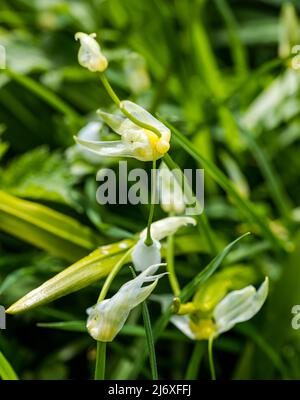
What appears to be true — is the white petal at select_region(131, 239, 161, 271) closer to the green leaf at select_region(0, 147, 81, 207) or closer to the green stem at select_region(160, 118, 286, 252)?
the green stem at select_region(160, 118, 286, 252)

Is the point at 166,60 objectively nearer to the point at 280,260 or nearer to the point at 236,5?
the point at 236,5

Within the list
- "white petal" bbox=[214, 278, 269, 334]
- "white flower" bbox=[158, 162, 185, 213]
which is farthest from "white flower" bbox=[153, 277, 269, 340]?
"white flower" bbox=[158, 162, 185, 213]

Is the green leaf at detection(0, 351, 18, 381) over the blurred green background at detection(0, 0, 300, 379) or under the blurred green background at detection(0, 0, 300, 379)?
under

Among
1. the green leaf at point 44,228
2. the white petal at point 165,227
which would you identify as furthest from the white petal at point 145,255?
the green leaf at point 44,228

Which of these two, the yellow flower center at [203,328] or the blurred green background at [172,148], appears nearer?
the yellow flower center at [203,328]

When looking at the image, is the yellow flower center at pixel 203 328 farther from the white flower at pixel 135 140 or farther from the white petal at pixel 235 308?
the white flower at pixel 135 140

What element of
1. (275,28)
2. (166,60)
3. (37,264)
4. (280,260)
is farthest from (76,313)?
(275,28)

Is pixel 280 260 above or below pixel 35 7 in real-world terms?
below
